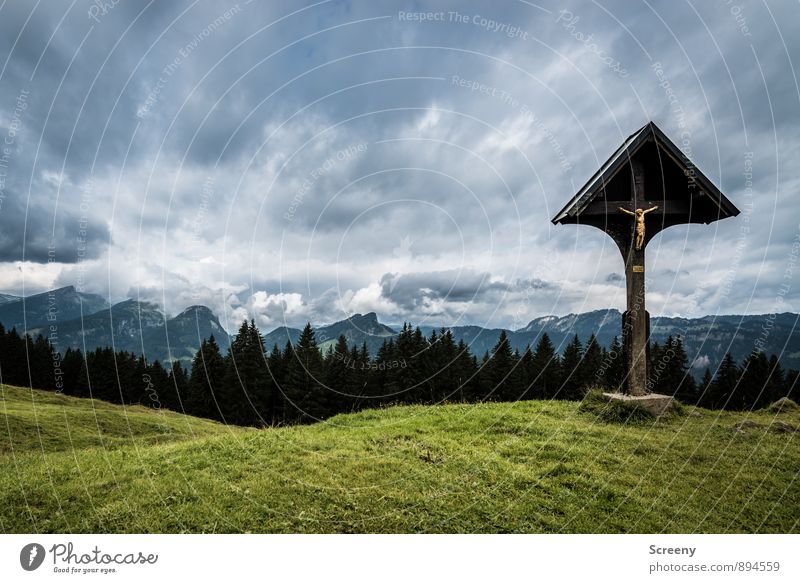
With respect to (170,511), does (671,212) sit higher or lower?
higher

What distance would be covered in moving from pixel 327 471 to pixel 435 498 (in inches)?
75.4

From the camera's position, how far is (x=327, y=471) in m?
6.93

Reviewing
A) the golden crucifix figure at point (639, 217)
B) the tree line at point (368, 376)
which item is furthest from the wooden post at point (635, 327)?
the tree line at point (368, 376)

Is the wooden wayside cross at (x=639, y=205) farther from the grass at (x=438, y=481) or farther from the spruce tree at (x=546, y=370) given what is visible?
the spruce tree at (x=546, y=370)

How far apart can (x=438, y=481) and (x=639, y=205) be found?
851 cm

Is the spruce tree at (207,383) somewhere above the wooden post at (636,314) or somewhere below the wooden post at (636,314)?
below

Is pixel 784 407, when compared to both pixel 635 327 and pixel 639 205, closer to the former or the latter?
pixel 635 327

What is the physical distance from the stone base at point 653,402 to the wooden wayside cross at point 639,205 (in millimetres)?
371

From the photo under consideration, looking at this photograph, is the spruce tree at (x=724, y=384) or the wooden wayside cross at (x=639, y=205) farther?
the spruce tree at (x=724, y=384)

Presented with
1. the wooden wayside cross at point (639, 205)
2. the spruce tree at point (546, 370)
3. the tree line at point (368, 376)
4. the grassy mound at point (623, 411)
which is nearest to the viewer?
the grassy mound at point (623, 411)

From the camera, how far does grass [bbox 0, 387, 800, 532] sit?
5746 millimetres

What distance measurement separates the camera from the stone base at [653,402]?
32.9 ft

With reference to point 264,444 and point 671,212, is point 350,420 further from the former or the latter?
point 671,212
